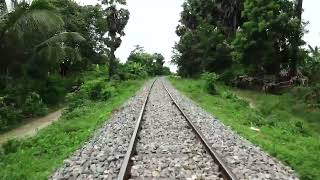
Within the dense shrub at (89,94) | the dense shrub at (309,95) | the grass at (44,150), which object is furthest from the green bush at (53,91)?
the dense shrub at (309,95)

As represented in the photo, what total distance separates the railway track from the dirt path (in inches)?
207

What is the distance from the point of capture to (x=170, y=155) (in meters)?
10.1

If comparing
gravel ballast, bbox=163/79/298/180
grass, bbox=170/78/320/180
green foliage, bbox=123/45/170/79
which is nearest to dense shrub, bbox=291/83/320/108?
grass, bbox=170/78/320/180

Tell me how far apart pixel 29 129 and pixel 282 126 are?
33.4ft

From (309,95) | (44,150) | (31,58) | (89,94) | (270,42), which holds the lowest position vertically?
(44,150)

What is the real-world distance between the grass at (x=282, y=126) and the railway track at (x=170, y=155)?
1.64 metres

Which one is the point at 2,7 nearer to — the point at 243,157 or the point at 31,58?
the point at 31,58

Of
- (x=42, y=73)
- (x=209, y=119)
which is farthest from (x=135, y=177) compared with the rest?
(x=42, y=73)

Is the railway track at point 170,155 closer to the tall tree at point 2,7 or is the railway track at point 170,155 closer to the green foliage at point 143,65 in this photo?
the tall tree at point 2,7

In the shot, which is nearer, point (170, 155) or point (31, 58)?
point (170, 155)

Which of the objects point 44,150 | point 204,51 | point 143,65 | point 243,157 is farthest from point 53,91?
point 143,65

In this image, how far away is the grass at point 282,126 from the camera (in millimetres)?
10372

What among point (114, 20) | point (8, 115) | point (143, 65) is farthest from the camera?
point (143, 65)

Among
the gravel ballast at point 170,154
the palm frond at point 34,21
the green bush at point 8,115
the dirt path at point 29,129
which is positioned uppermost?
the palm frond at point 34,21
